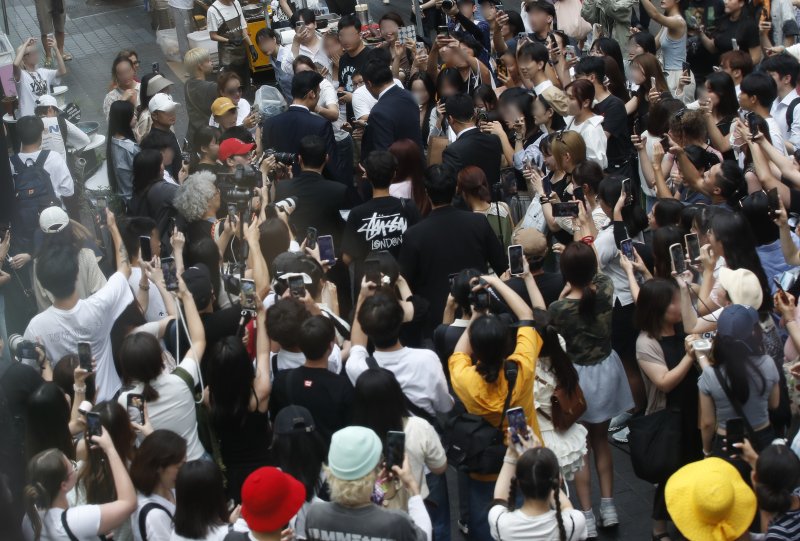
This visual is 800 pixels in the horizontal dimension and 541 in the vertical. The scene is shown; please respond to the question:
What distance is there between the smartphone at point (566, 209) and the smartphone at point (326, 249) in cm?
144

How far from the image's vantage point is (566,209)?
641 centimetres

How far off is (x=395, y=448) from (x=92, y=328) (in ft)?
7.80

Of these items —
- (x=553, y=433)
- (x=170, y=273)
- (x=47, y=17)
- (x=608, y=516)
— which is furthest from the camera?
(x=47, y=17)

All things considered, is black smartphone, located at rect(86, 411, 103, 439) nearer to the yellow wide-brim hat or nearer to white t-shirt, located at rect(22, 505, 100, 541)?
white t-shirt, located at rect(22, 505, 100, 541)

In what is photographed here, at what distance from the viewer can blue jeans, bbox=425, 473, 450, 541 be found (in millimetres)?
5129

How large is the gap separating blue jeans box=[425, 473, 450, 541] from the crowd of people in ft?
0.06

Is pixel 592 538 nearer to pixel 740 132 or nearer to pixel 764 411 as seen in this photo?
pixel 764 411

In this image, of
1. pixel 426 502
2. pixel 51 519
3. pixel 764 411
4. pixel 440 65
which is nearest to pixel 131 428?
pixel 51 519

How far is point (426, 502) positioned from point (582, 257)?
61.5 inches

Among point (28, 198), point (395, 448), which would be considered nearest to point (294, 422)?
point (395, 448)

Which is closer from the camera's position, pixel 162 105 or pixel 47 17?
pixel 162 105

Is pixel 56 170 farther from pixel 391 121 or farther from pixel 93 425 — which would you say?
pixel 93 425

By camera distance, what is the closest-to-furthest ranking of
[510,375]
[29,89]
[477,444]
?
1. [510,375]
2. [477,444]
3. [29,89]

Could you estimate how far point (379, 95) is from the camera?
897cm
